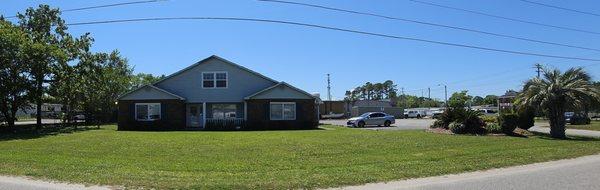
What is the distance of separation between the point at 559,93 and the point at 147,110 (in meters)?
25.1

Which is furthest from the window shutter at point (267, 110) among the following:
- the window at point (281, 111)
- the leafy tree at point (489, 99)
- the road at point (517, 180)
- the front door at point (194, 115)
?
the leafy tree at point (489, 99)

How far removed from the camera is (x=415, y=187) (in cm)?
1098

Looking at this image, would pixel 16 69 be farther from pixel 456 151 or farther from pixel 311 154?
pixel 456 151

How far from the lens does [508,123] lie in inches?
1122

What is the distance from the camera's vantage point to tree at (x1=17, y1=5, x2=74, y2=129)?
107 feet

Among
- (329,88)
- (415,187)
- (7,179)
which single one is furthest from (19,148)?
(329,88)

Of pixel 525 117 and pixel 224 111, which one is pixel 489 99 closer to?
pixel 224 111

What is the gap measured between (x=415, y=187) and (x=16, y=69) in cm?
2777

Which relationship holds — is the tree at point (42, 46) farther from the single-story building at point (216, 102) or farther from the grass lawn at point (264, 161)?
the grass lawn at point (264, 161)

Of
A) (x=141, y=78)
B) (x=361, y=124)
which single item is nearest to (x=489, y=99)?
(x=141, y=78)

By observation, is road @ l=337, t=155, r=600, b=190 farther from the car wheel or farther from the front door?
the car wheel

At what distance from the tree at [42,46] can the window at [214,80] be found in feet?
29.4

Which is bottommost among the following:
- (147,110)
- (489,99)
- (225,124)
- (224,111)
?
(225,124)

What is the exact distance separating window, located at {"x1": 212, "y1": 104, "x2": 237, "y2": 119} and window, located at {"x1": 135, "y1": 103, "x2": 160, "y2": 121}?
3.94 meters
